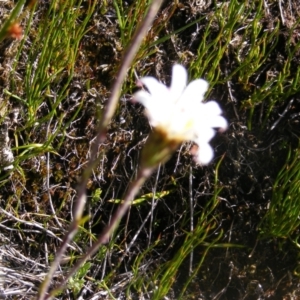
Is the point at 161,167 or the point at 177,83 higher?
the point at 161,167

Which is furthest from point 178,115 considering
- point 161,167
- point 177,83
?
point 161,167

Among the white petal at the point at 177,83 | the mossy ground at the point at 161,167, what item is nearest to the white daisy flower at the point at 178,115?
the white petal at the point at 177,83

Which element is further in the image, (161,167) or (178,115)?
(161,167)

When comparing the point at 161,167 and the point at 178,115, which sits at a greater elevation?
the point at 161,167

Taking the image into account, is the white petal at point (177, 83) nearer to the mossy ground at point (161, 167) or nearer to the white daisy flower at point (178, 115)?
the white daisy flower at point (178, 115)

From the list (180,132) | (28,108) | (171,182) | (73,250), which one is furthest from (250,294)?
(180,132)

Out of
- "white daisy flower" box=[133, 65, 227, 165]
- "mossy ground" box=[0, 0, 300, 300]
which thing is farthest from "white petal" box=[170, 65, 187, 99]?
"mossy ground" box=[0, 0, 300, 300]

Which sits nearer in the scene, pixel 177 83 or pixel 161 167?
pixel 177 83

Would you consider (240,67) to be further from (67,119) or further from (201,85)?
(201,85)

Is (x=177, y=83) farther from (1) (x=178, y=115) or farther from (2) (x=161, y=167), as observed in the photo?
(2) (x=161, y=167)
